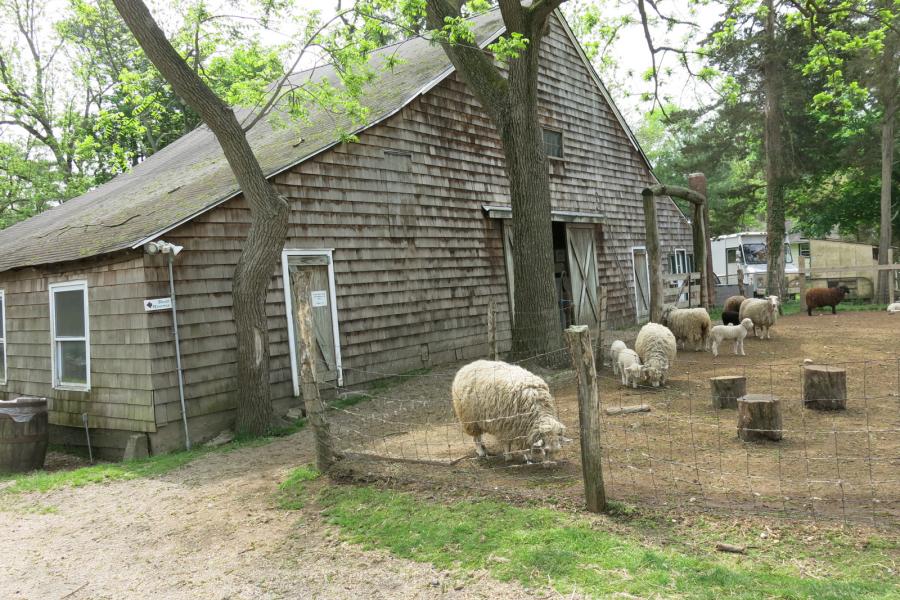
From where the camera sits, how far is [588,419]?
484 centimetres

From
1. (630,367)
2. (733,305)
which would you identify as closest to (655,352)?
(630,367)

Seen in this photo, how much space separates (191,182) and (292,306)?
3.49 metres

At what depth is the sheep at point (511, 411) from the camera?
5902 millimetres

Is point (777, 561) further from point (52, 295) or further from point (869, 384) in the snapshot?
point (52, 295)

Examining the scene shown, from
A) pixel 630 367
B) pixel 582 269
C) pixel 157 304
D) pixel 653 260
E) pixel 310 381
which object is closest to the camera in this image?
pixel 310 381

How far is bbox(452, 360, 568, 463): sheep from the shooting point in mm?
5902

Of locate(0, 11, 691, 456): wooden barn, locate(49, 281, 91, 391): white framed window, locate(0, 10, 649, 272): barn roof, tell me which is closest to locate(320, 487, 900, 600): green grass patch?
locate(0, 11, 691, 456): wooden barn

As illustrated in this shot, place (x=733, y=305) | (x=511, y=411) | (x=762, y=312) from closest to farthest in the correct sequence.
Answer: (x=511, y=411), (x=762, y=312), (x=733, y=305)

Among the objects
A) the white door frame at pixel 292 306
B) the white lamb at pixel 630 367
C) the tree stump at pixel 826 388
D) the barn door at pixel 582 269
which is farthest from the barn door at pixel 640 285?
the tree stump at pixel 826 388

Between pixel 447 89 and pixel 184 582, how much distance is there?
1102 centimetres

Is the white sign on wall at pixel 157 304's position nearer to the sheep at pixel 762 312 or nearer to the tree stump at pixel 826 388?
the tree stump at pixel 826 388

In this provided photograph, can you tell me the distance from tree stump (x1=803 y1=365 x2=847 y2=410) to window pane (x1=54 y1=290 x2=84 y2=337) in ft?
33.9

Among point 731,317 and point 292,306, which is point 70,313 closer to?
point 292,306

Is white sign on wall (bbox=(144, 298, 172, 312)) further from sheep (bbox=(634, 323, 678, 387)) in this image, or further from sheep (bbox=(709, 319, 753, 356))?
sheep (bbox=(709, 319, 753, 356))
